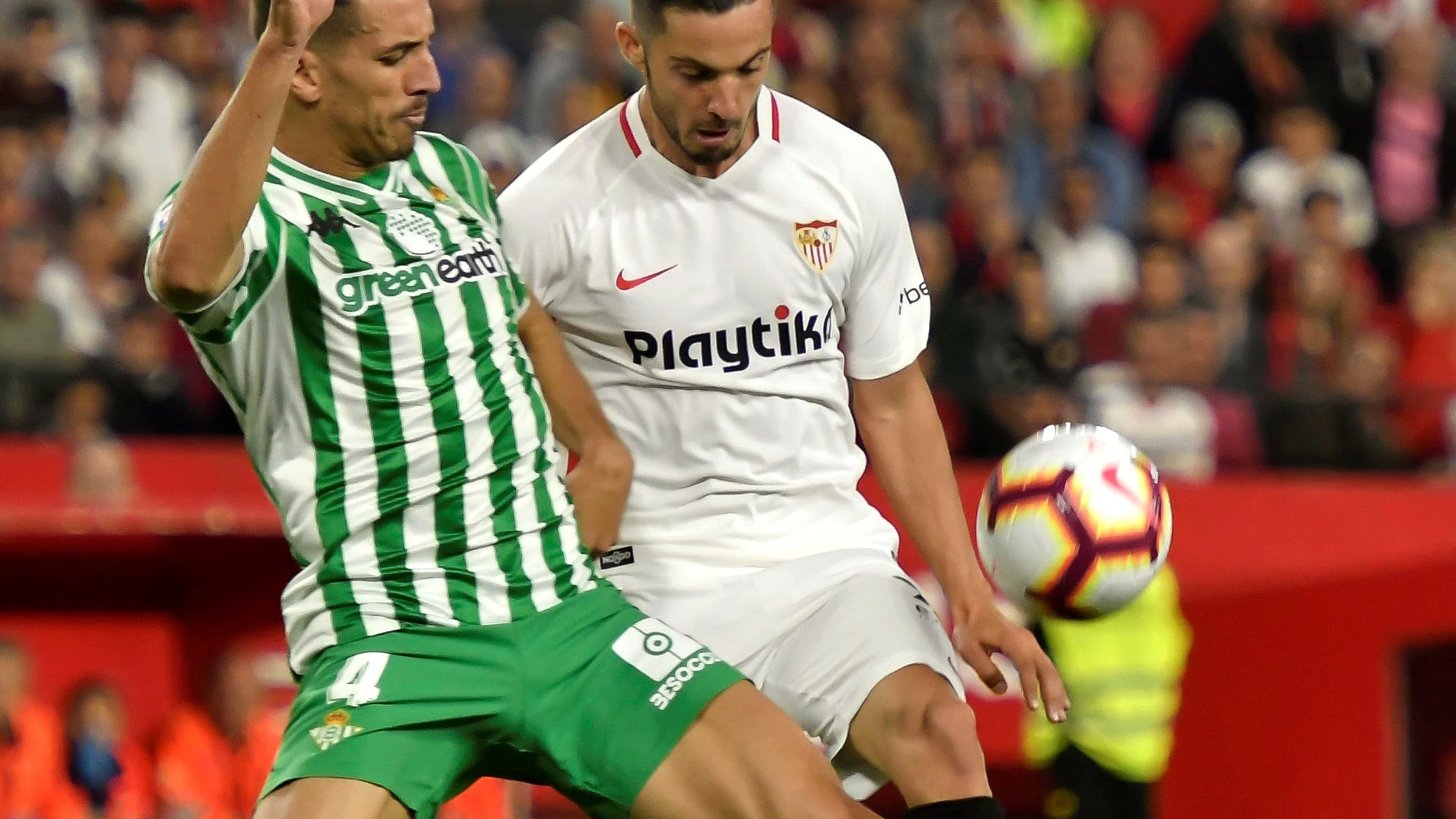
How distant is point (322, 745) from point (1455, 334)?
7.47 m

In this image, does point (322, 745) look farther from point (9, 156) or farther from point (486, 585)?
point (9, 156)

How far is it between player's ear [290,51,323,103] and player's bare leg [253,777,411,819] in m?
1.20

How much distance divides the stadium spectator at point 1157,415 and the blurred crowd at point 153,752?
3.19 metres

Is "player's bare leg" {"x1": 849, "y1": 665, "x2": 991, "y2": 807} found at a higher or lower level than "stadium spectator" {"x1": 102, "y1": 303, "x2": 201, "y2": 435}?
higher

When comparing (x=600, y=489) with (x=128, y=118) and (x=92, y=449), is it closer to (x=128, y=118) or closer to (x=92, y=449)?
(x=92, y=449)

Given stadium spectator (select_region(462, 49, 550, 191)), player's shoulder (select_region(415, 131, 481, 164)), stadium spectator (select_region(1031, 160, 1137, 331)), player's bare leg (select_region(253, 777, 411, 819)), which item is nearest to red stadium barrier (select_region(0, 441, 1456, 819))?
stadium spectator (select_region(1031, 160, 1137, 331))

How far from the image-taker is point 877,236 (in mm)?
4359

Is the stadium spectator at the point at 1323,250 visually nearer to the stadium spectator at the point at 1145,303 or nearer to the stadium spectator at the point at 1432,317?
the stadium spectator at the point at 1432,317

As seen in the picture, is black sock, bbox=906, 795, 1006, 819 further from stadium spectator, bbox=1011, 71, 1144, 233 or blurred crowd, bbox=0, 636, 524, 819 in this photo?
stadium spectator, bbox=1011, 71, 1144, 233

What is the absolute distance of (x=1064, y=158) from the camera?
1082cm

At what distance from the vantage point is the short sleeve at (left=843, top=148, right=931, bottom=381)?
435cm

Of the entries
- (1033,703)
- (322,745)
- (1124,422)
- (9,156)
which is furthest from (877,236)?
(9,156)

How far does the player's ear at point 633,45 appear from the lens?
4.22 m

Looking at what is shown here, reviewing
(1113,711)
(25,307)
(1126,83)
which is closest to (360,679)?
A: (1113,711)
